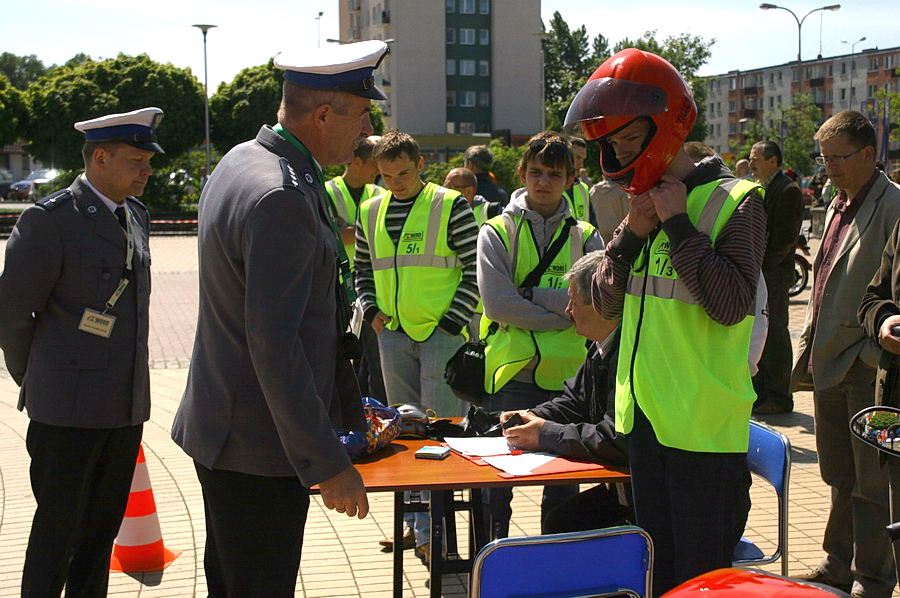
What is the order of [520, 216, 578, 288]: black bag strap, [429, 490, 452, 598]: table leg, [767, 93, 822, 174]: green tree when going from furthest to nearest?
[767, 93, 822, 174]: green tree → [520, 216, 578, 288]: black bag strap → [429, 490, 452, 598]: table leg

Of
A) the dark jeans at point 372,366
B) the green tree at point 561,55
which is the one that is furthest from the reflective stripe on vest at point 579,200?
the green tree at point 561,55

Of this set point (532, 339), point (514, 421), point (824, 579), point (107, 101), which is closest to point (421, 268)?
point (532, 339)

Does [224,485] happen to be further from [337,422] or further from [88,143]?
[88,143]

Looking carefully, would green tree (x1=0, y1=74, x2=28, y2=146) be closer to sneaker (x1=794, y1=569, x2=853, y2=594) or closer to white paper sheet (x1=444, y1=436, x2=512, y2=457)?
white paper sheet (x1=444, y1=436, x2=512, y2=457)

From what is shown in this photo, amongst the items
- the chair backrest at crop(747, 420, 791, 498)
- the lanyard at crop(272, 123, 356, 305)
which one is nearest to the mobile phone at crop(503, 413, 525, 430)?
the chair backrest at crop(747, 420, 791, 498)

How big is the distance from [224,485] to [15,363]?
67.1 inches

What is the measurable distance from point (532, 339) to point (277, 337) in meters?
2.50

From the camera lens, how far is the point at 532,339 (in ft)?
16.0

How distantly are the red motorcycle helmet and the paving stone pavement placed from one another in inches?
99.8

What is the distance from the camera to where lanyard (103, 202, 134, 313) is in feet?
13.2

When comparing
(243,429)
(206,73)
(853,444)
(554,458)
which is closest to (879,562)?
(853,444)

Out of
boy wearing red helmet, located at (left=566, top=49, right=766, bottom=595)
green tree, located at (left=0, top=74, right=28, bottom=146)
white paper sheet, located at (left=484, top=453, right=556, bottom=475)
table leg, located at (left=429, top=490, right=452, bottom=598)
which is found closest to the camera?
boy wearing red helmet, located at (left=566, top=49, right=766, bottom=595)

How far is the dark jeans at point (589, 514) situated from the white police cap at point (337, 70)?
1.87 m

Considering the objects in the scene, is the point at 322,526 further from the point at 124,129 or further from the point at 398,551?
the point at 124,129
